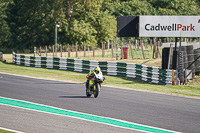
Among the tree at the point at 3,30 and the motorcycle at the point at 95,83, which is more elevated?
the tree at the point at 3,30

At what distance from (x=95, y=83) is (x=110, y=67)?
1317cm

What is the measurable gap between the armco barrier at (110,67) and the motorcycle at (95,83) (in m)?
7.85

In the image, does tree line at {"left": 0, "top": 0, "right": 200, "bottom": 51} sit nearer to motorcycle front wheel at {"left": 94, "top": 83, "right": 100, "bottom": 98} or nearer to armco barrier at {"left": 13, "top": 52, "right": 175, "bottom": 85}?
armco barrier at {"left": 13, "top": 52, "right": 175, "bottom": 85}

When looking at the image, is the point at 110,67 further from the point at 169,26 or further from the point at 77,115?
the point at 77,115

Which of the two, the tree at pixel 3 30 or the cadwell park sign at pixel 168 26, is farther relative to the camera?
the tree at pixel 3 30

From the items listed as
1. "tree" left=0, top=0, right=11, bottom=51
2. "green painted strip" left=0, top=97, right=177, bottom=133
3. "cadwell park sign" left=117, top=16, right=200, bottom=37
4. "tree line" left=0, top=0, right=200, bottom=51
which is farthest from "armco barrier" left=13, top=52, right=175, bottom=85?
"tree" left=0, top=0, right=11, bottom=51

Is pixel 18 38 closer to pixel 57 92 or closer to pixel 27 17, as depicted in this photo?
pixel 27 17

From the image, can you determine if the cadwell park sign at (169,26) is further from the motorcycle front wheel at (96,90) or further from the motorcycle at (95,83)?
the motorcycle front wheel at (96,90)

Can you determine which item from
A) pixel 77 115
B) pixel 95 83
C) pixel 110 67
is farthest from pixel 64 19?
pixel 77 115

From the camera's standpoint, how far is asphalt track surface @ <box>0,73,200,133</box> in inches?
489

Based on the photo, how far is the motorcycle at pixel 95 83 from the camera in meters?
16.0

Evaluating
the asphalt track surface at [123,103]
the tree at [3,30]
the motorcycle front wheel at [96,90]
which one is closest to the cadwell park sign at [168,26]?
the asphalt track surface at [123,103]

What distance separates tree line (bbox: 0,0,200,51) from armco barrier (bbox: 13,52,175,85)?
21664mm

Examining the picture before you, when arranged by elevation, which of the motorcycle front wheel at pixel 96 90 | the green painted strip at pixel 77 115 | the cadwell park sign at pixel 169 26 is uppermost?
the cadwell park sign at pixel 169 26
